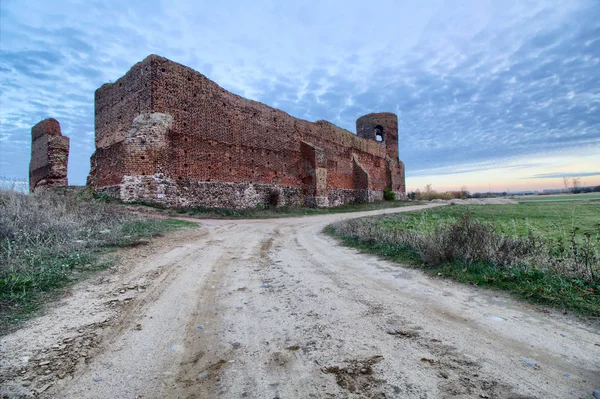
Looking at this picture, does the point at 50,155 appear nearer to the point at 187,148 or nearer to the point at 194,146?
the point at 187,148

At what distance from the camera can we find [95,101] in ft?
53.3

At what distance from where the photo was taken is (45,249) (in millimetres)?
4484

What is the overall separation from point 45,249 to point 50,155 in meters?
15.1

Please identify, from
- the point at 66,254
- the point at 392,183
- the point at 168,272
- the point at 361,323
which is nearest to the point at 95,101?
the point at 66,254

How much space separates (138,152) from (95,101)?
5.67m

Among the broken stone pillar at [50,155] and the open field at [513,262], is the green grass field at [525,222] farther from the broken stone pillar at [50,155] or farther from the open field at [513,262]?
the broken stone pillar at [50,155]

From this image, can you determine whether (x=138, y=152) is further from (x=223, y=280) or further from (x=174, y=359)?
(x=174, y=359)

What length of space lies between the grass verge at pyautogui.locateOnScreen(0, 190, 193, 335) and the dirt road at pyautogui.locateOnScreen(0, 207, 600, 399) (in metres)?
0.33

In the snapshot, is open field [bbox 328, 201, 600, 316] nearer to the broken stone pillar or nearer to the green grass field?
the green grass field

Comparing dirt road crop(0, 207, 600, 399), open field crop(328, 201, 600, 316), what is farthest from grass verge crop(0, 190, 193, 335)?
open field crop(328, 201, 600, 316)

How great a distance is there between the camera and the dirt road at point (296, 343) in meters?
1.78

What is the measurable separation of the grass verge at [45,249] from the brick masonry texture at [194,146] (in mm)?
6135

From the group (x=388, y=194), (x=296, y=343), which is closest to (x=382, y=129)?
(x=388, y=194)

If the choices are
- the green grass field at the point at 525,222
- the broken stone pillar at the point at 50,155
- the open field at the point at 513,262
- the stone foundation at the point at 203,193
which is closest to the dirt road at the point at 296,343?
the open field at the point at 513,262
